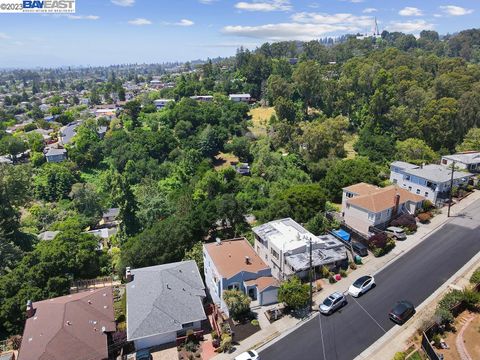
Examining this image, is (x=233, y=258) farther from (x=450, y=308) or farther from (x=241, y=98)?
(x=241, y=98)

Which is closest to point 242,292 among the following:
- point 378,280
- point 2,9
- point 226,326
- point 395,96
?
point 226,326

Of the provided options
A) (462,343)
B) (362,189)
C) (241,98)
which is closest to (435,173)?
(362,189)

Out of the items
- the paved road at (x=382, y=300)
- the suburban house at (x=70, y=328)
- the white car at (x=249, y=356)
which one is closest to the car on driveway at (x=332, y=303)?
the paved road at (x=382, y=300)

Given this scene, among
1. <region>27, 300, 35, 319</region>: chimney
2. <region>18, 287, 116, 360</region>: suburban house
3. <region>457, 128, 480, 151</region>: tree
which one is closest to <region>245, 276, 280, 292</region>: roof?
<region>18, 287, 116, 360</region>: suburban house

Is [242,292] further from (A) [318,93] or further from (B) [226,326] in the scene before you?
(A) [318,93]

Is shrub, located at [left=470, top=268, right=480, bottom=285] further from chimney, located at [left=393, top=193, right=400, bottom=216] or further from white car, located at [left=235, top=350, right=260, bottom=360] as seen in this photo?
white car, located at [left=235, top=350, right=260, bottom=360]

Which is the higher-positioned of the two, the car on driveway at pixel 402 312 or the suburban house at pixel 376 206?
the suburban house at pixel 376 206

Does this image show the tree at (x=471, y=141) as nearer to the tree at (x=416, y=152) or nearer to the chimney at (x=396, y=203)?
the tree at (x=416, y=152)
